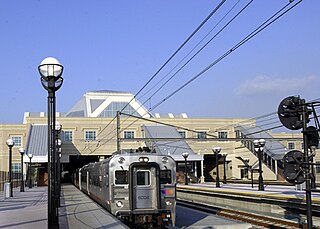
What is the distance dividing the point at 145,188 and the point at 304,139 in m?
8.26

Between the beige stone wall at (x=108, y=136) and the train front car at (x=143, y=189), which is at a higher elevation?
the beige stone wall at (x=108, y=136)

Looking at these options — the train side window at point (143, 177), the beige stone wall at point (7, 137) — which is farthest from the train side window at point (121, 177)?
the beige stone wall at point (7, 137)

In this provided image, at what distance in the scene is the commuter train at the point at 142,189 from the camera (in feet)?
53.8

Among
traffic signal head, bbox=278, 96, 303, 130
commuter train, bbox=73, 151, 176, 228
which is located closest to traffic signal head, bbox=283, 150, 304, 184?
traffic signal head, bbox=278, 96, 303, 130

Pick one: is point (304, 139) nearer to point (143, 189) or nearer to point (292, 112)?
point (292, 112)

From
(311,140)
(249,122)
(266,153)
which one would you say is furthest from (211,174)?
(311,140)

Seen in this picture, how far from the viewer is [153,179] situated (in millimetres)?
16547

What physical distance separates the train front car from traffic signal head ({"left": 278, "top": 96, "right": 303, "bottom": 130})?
25.4ft

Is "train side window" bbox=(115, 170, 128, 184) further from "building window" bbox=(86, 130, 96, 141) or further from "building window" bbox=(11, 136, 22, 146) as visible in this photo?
"building window" bbox=(11, 136, 22, 146)

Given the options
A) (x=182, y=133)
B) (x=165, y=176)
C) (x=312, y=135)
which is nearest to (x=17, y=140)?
(x=182, y=133)

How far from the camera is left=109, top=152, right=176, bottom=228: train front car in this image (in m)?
16.4

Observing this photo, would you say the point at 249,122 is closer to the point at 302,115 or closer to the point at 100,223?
the point at 100,223

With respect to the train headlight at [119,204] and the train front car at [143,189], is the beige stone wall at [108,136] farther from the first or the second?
the train headlight at [119,204]

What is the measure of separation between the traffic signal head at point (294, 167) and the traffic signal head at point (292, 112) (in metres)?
0.60
